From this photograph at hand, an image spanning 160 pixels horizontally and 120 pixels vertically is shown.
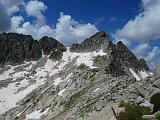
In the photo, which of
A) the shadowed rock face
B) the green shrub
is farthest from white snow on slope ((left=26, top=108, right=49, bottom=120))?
the shadowed rock face

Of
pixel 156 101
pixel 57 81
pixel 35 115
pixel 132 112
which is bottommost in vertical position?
pixel 132 112

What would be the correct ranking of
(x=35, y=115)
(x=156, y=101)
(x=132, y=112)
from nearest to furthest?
(x=132, y=112), (x=156, y=101), (x=35, y=115)

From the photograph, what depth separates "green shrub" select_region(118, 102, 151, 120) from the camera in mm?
29839

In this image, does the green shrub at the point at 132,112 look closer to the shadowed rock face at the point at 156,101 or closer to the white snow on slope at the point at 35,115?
the shadowed rock face at the point at 156,101

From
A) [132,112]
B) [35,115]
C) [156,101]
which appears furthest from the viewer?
[35,115]

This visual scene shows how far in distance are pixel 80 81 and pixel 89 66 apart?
93.2ft

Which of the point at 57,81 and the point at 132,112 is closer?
the point at 132,112

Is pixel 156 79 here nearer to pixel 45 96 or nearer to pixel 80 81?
pixel 80 81

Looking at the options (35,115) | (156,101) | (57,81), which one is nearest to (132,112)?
(156,101)

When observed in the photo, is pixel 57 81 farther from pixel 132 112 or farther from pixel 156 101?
pixel 156 101

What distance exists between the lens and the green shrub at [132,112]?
97.9 ft

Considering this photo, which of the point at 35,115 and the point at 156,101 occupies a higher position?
the point at 35,115

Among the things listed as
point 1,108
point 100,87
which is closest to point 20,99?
point 1,108

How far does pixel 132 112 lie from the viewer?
100ft
